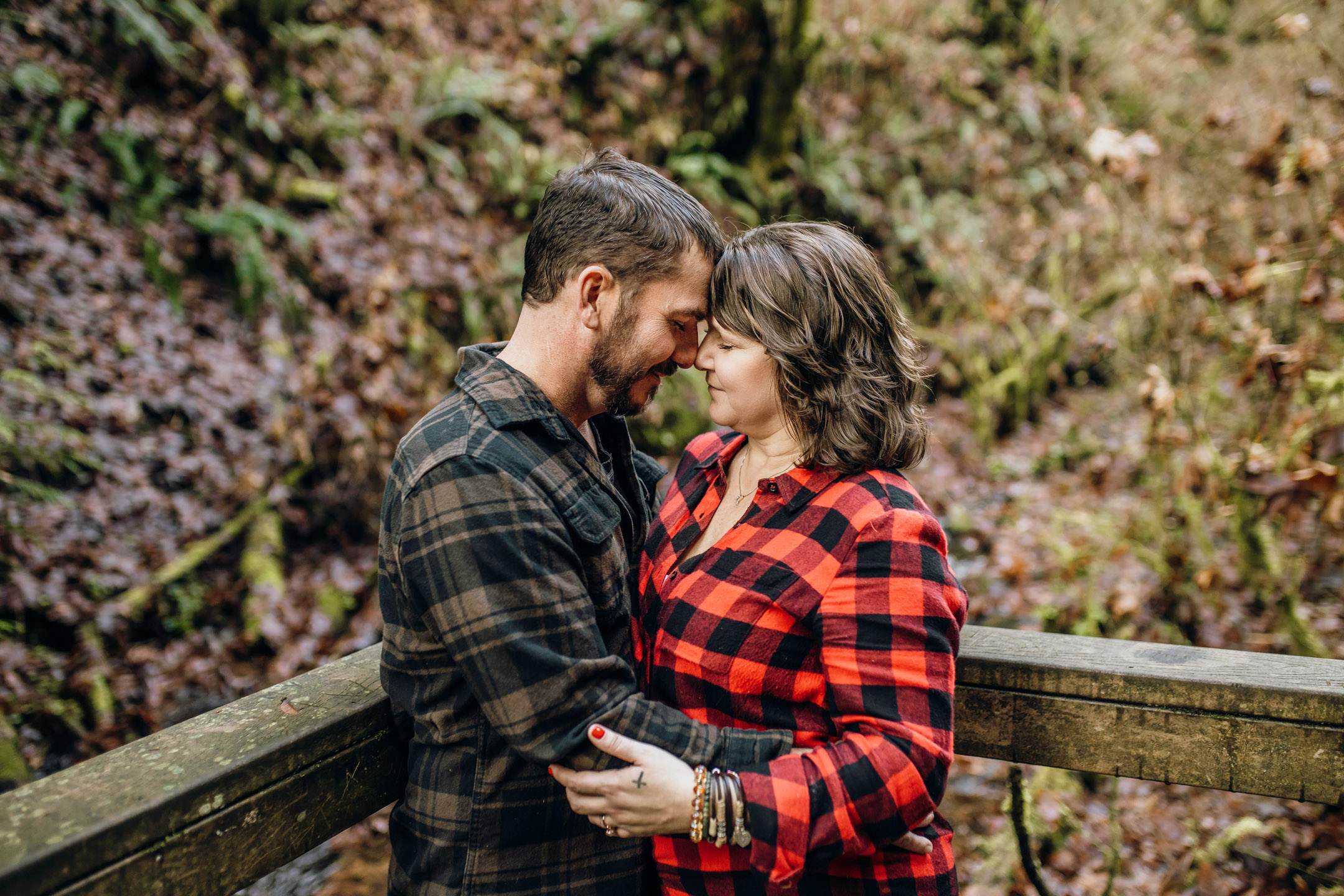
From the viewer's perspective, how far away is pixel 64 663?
3.70 metres

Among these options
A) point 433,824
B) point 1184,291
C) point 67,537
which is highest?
point 1184,291

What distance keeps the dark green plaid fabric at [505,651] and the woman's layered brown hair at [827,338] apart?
1.55 ft

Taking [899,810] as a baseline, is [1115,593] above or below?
below

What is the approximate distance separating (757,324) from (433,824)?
4.02 ft

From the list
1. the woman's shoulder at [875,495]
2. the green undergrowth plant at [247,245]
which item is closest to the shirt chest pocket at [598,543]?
the woman's shoulder at [875,495]

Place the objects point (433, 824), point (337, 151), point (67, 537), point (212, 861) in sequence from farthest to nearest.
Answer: point (337, 151)
point (67, 537)
point (433, 824)
point (212, 861)

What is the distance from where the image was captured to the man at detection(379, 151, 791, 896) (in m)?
1.39

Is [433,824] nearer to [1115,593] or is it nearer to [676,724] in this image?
[676,724]

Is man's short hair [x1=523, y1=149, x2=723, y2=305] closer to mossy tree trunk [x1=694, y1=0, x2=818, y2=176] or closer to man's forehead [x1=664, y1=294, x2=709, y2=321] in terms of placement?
man's forehead [x1=664, y1=294, x2=709, y2=321]

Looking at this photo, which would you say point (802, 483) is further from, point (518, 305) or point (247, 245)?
point (247, 245)

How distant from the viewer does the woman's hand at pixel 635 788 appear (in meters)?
1.40

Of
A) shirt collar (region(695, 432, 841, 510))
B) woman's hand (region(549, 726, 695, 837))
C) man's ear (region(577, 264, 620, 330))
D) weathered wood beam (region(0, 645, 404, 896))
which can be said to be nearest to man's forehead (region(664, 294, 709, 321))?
man's ear (region(577, 264, 620, 330))

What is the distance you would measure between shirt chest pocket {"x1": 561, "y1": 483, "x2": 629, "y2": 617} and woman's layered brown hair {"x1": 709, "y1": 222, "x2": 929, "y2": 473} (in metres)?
0.45

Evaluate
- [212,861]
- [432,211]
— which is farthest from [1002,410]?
[212,861]
